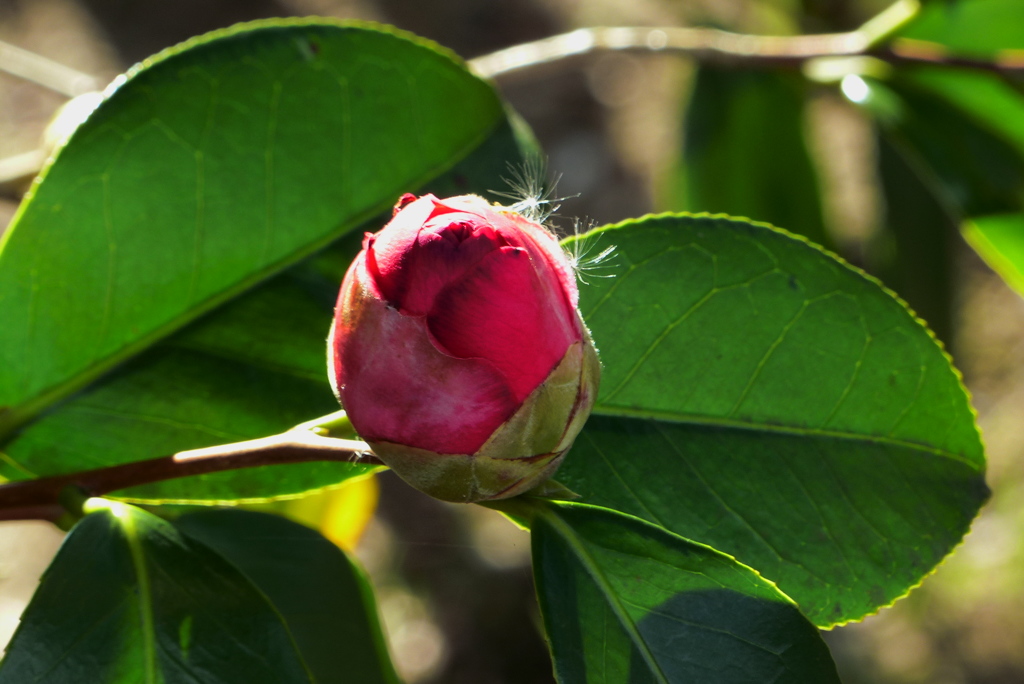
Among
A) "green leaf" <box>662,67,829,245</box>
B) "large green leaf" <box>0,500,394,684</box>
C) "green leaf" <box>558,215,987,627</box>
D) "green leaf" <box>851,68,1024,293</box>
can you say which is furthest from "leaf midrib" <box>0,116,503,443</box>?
"green leaf" <box>662,67,829,245</box>

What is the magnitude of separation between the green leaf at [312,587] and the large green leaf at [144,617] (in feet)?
0.36

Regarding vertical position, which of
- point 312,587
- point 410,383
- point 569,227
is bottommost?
point 569,227

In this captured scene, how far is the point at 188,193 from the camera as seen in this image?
0.90 metres

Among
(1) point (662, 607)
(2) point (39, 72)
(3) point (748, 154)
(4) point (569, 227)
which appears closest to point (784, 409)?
(1) point (662, 607)

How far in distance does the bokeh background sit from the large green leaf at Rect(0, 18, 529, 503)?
1.43 meters

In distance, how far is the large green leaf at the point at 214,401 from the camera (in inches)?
35.0

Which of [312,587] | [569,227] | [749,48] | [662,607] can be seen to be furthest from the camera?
[569,227]

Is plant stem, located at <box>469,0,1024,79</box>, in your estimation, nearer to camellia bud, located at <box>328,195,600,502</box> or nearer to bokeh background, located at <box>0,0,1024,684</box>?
bokeh background, located at <box>0,0,1024,684</box>

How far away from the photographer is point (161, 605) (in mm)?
756

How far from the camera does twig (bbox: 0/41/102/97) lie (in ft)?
5.16

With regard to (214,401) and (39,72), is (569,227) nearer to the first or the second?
(39,72)

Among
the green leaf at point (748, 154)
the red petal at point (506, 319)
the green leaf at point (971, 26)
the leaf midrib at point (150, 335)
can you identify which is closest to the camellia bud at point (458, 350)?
the red petal at point (506, 319)

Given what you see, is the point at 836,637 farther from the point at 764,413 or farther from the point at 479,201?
the point at 479,201

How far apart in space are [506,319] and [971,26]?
56.1 inches
